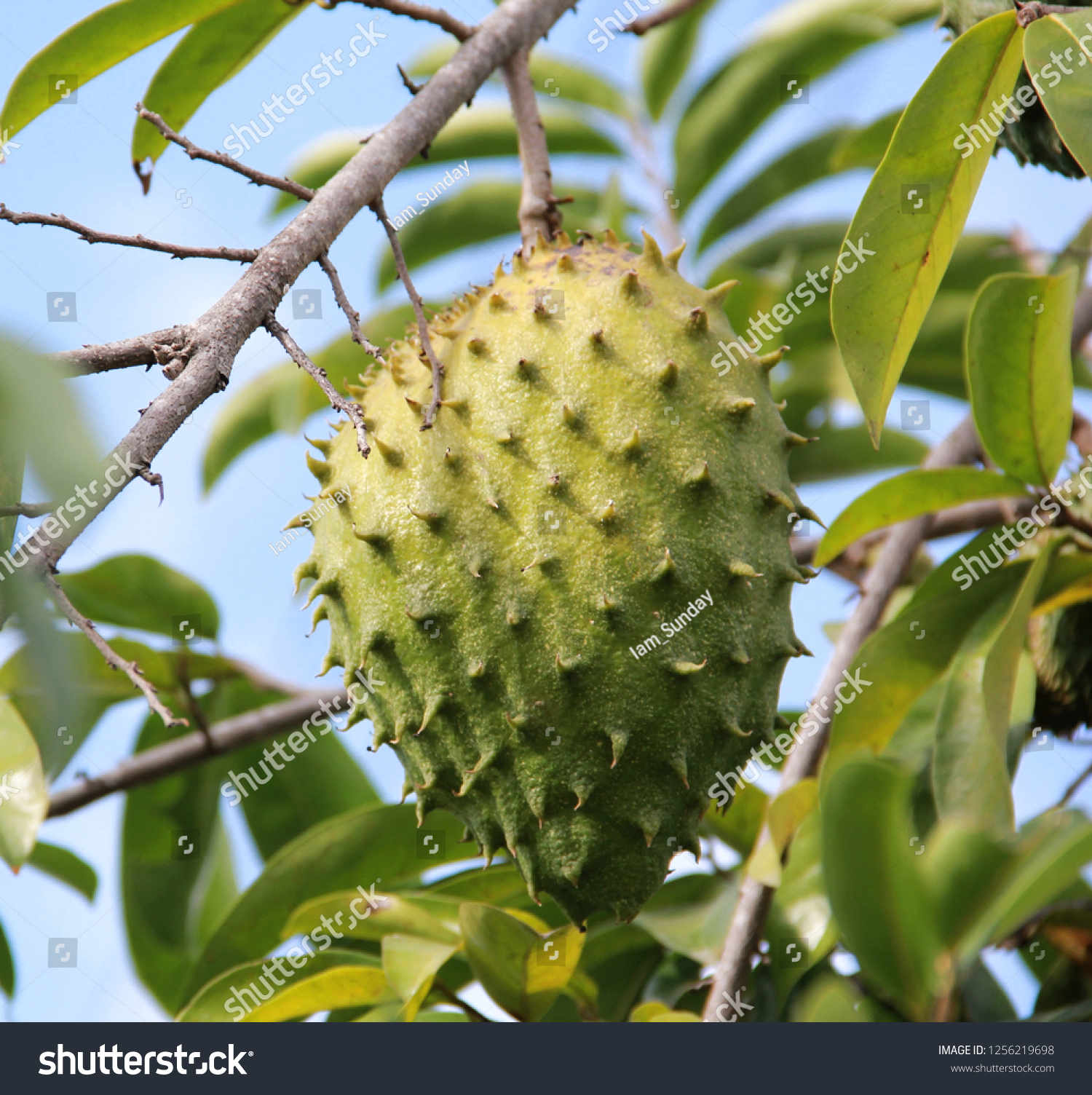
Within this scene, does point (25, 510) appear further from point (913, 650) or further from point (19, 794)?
point (913, 650)

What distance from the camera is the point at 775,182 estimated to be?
3260 millimetres

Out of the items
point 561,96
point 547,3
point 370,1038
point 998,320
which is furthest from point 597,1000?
point 561,96

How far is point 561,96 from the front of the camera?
353 centimetres

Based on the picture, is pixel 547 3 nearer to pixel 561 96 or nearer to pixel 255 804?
pixel 561 96

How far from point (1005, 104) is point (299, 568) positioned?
1.23 meters

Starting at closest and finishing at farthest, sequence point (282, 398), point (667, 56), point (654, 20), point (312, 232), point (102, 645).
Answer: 1. point (102, 645)
2. point (312, 232)
3. point (654, 20)
4. point (282, 398)
5. point (667, 56)

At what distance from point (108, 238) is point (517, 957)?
3.87ft

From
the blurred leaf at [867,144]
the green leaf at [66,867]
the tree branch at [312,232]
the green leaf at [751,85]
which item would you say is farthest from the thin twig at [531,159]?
the green leaf at [66,867]

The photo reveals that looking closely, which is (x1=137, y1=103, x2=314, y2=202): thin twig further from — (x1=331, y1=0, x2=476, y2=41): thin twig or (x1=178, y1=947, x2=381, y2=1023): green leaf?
(x1=178, y1=947, x2=381, y2=1023): green leaf

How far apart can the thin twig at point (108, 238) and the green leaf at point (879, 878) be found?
0.90 m

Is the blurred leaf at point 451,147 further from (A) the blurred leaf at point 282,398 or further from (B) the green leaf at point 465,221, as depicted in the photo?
(A) the blurred leaf at point 282,398

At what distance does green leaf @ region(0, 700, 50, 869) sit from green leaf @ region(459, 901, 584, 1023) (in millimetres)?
627

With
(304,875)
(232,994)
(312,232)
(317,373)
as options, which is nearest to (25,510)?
(317,373)

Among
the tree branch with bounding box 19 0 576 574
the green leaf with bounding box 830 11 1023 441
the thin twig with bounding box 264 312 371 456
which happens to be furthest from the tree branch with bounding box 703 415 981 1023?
the tree branch with bounding box 19 0 576 574
